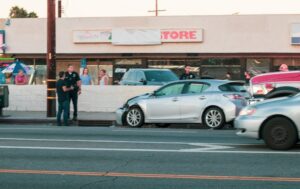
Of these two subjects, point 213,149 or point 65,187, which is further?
point 213,149

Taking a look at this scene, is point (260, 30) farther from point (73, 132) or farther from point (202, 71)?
point (73, 132)

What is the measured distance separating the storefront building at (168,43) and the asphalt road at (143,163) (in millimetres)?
22595

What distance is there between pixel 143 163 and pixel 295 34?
27.5 m

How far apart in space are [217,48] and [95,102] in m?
13.4

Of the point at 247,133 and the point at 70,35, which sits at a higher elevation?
the point at 70,35

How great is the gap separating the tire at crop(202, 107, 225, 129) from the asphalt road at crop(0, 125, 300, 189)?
3.41 meters

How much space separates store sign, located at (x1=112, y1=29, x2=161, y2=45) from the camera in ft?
128

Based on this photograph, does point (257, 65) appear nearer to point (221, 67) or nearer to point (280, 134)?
point (221, 67)

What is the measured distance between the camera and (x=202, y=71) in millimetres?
39656

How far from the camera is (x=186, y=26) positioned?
38.8m

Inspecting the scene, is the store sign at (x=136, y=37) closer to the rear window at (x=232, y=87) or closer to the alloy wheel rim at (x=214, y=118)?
the rear window at (x=232, y=87)

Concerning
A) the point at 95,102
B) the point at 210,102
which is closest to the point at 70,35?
the point at 95,102

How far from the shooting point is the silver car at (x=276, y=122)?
12570mm

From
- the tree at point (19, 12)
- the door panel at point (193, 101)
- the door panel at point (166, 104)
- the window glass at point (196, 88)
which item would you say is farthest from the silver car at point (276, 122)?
the tree at point (19, 12)
